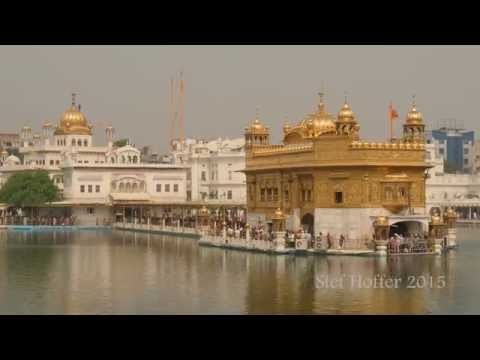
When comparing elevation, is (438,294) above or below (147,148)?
below

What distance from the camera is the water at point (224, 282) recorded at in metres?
15.1

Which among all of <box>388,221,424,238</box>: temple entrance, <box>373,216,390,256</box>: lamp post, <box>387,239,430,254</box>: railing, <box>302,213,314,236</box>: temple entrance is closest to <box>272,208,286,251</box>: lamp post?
<box>302,213,314,236</box>: temple entrance

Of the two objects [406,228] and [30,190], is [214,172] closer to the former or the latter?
[30,190]

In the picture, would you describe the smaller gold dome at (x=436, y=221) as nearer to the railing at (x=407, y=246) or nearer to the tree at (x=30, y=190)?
the railing at (x=407, y=246)

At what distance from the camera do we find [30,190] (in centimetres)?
4653

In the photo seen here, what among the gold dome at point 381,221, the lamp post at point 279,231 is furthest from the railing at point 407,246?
the lamp post at point 279,231

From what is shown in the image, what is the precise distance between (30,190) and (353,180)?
25.2m

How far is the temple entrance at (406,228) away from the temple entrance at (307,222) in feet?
8.30

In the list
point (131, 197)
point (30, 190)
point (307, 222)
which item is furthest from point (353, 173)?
point (30, 190)

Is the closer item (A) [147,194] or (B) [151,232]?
(B) [151,232]
